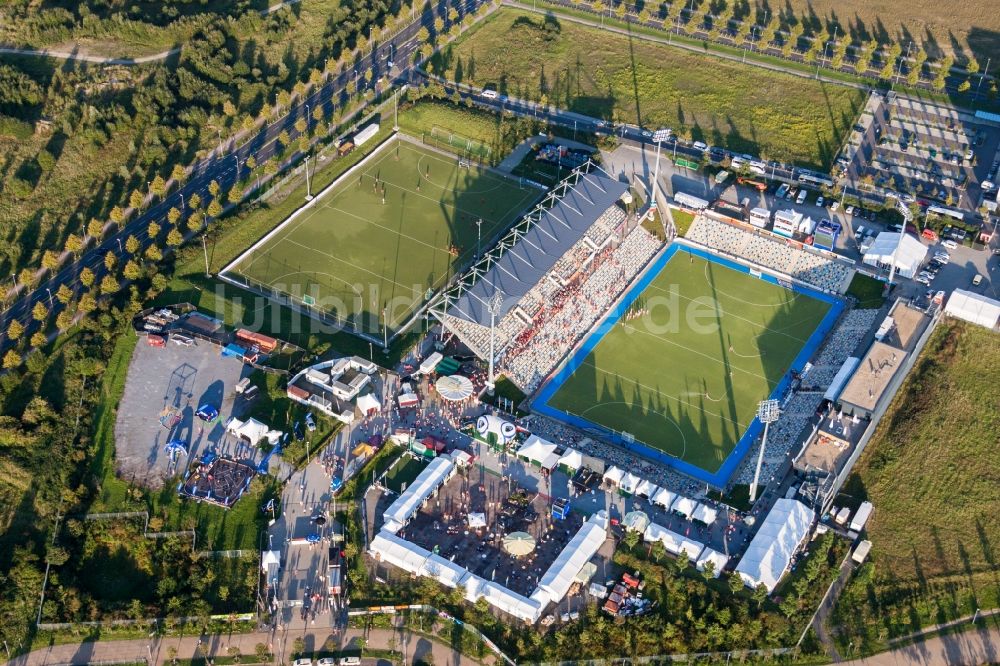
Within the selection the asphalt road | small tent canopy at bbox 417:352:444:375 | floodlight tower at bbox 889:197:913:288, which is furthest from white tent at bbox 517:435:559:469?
the asphalt road

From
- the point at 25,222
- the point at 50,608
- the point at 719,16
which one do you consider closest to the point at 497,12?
the point at 719,16

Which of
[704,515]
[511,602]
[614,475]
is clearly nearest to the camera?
[511,602]

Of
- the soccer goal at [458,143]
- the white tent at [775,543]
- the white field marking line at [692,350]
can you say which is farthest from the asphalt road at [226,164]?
the white tent at [775,543]

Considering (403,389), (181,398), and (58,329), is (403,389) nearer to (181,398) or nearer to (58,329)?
(181,398)

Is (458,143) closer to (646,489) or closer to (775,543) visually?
(646,489)

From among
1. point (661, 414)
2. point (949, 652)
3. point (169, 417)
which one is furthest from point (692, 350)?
point (169, 417)
